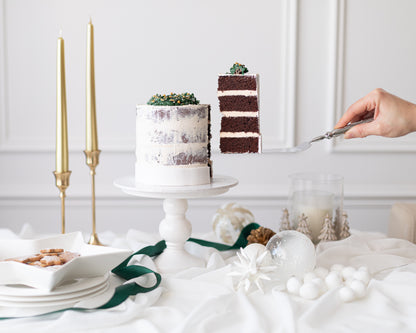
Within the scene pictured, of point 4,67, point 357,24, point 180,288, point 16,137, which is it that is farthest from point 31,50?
point 180,288

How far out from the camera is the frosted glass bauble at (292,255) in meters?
1.24

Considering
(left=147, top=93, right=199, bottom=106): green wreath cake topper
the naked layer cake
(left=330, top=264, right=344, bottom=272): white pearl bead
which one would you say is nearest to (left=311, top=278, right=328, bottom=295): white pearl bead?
(left=330, top=264, right=344, bottom=272): white pearl bead

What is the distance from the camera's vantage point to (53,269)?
108cm

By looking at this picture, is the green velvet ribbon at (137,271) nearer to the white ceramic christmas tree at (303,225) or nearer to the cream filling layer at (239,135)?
the white ceramic christmas tree at (303,225)

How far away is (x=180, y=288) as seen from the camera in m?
1.25

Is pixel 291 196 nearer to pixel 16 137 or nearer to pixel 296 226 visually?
pixel 296 226

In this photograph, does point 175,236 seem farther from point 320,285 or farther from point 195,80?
point 195,80

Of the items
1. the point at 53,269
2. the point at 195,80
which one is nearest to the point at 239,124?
the point at 53,269

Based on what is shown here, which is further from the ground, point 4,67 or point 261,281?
point 4,67

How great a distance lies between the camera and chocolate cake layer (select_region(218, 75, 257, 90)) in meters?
1.50

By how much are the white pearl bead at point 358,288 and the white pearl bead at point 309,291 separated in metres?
0.08

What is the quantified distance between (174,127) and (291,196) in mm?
464

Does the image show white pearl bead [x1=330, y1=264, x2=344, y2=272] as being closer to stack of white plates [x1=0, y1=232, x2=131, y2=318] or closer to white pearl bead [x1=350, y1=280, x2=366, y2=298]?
white pearl bead [x1=350, y1=280, x2=366, y2=298]

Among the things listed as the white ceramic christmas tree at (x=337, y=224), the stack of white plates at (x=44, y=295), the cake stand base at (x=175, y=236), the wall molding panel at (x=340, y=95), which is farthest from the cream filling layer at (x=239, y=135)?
the wall molding panel at (x=340, y=95)
